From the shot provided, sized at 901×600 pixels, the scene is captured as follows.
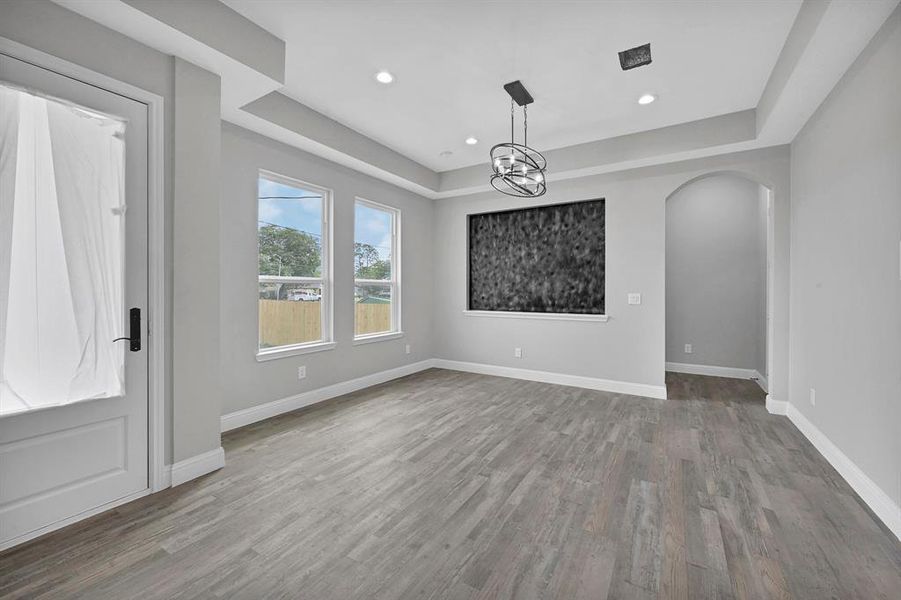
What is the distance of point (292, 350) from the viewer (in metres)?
3.96

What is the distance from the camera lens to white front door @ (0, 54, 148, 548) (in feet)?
6.14

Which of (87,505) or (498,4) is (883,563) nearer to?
(498,4)

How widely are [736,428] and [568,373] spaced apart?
75.0 inches

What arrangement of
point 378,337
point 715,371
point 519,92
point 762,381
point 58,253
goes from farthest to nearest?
point 715,371 → point 378,337 → point 762,381 → point 519,92 → point 58,253

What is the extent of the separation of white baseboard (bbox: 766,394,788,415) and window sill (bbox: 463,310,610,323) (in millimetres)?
1775

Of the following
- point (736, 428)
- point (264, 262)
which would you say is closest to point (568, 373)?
point (736, 428)

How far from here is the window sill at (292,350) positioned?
12.2 feet

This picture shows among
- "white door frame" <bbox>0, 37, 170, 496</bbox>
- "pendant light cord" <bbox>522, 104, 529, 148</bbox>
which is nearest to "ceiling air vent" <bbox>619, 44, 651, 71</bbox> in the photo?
"pendant light cord" <bbox>522, 104, 529, 148</bbox>

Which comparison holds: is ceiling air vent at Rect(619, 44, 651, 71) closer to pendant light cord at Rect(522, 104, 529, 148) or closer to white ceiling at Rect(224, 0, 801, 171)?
white ceiling at Rect(224, 0, 801, 171)

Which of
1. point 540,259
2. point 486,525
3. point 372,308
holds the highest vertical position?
point 540,259

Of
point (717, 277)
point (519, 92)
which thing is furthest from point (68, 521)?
point (717, 277)

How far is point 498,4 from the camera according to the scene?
238 cm

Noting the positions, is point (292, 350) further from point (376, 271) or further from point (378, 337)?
point (376, 271)

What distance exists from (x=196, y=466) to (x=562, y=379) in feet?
13.3
